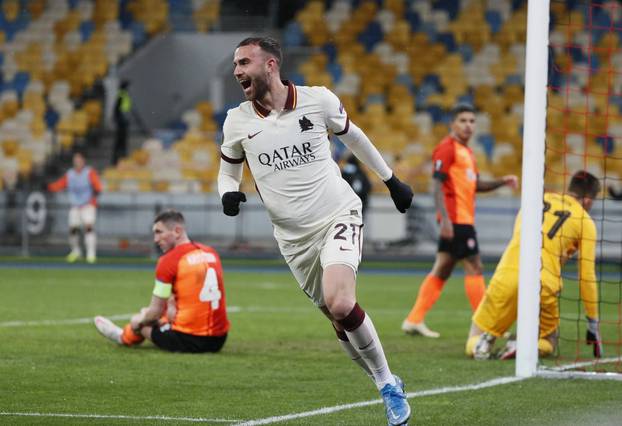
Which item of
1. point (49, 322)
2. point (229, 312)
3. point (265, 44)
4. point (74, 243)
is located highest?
point (265, 44)

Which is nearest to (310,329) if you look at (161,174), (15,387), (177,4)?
(15,387)

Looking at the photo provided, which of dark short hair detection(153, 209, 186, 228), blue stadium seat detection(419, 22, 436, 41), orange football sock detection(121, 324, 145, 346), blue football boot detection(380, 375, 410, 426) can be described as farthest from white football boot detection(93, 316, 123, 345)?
blue stadium seat detection(419, 22, 436, 41)

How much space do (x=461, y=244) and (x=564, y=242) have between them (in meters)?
2.03

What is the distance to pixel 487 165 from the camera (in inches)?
1090

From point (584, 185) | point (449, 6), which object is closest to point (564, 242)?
point (584, 185)

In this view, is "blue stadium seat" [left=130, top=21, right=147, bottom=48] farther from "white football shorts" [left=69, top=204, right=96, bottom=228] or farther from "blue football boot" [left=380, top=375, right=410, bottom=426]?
"blue football boot" [left=380, top=375, right=410, bottom=426]

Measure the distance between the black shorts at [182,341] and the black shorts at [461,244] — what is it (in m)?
2.80

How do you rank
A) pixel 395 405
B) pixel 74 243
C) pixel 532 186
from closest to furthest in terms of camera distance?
pixel 395 405
pixel 532 186
pixel 74 243

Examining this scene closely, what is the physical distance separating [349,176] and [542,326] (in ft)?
31.9

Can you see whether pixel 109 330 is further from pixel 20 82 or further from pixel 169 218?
pixel 20 82

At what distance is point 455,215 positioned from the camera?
12148 millimetres

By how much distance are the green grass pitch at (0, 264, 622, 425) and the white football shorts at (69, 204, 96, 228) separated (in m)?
9.68

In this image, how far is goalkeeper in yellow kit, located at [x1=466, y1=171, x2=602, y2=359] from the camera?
10016 millimetres

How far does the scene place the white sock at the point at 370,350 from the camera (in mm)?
6699
